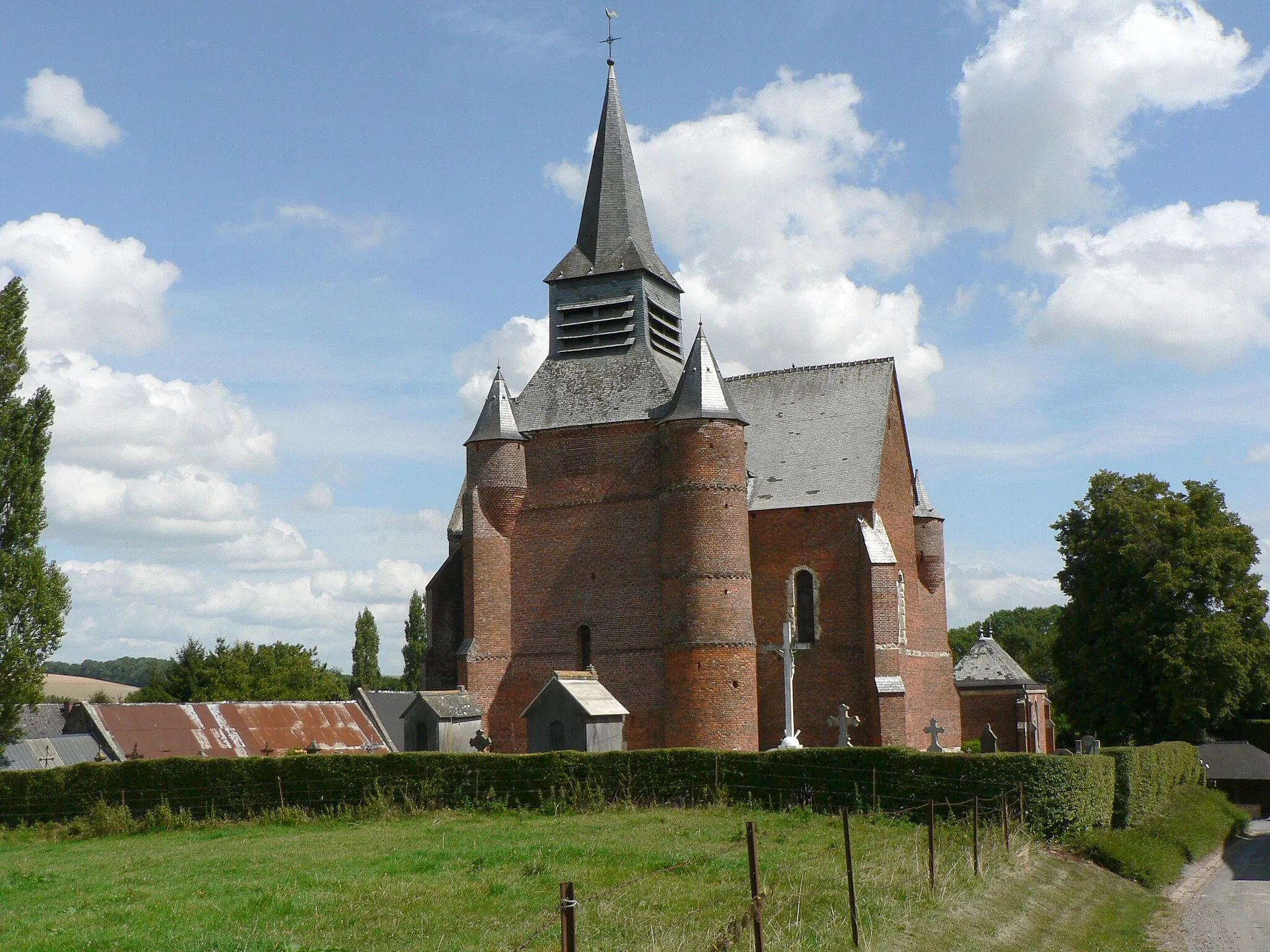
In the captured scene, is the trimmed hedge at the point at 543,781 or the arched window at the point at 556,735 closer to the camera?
the trimmed hedge at the point at 543,781

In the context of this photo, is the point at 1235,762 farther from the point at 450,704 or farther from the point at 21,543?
the point at 21,543

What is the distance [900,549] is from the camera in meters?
36.0

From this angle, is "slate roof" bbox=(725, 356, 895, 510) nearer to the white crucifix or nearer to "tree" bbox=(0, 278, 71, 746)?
the white crucifix

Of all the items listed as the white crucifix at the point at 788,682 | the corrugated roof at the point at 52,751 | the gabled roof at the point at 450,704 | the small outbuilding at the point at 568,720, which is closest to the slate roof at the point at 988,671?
the white crucifix at the point at 788,682

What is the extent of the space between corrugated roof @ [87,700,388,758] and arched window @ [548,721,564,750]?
8.22 m

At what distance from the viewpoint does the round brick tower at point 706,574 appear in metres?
30.9

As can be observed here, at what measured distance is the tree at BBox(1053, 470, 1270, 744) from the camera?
3900 cm

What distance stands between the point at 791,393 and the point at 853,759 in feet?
56.7

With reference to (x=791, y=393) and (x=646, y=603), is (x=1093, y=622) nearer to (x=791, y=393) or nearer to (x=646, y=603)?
(x=791, y=393)

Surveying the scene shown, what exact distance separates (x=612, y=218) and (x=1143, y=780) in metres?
21.1

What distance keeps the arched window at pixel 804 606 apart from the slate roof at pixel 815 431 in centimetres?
206

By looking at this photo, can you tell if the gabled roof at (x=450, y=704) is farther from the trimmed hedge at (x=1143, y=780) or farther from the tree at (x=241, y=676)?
the tree at (x=241, y=676)

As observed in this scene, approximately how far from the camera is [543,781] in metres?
23.2

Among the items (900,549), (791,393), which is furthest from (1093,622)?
(791,393)
